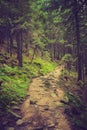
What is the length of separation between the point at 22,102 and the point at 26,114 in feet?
6.86

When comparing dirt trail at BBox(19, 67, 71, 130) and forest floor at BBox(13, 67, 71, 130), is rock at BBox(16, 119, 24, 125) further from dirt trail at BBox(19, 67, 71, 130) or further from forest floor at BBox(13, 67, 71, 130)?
dirt trail at BBox(19, 67, 71, 130)

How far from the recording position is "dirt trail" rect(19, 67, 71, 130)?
10144mm

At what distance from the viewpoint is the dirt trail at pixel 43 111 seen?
10.1 metres

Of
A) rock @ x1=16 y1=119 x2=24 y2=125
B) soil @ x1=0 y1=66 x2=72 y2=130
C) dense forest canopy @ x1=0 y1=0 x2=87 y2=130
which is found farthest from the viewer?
dense forest canopy @ x1=0 y1=0 x2=87 y2=130

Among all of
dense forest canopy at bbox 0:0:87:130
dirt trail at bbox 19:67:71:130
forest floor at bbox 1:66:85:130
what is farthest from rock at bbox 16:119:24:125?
dense forest canopy at bbox 0:0:87:130

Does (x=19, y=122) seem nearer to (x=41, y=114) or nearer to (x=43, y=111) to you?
(x=41, y=114)

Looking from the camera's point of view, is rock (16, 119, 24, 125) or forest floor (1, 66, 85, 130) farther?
rock (16, 119, 24, 125)

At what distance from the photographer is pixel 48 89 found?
56.2 ft

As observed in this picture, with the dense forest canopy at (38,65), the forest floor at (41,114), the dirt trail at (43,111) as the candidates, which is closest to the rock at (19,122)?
the forest floor at (41,114)

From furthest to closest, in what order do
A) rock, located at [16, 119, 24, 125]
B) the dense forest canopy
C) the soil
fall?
1. the dense forest canopy
2. rock, located at [16, 119, 24, 125]
3. the soil

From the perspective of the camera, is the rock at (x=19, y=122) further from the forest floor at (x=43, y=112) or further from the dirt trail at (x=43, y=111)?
the dirt trail at (x=43, y=111)

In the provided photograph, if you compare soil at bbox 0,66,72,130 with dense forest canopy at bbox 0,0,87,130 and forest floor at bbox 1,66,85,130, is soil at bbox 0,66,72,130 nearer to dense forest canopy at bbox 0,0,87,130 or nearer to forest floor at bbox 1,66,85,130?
forest floor at bbox 1,66,85,130

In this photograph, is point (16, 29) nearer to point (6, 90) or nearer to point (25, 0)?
point (25, 0)

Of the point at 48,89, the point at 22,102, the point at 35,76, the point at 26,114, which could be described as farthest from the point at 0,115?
the point at 35,76
